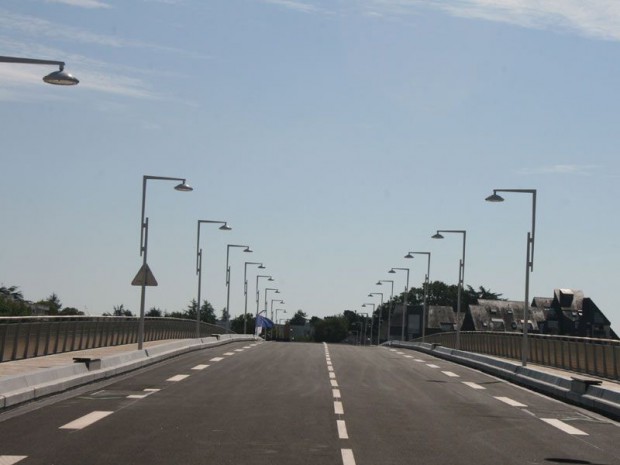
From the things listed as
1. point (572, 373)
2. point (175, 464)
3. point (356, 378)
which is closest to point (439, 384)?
point (356, 378)

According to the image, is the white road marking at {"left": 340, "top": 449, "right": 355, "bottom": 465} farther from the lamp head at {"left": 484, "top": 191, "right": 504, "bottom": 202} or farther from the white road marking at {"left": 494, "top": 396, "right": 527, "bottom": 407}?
the lamp head at {"left": 484, "top": 191, "right": 504, "bottom": 202}

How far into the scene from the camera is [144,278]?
34.7m

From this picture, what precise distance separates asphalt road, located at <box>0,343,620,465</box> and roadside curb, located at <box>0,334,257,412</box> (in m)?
0.35

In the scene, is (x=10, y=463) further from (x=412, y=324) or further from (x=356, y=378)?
(x=412, y=324)

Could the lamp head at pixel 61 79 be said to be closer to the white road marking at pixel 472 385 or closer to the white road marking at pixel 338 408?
the white road marking at pixel 338 408

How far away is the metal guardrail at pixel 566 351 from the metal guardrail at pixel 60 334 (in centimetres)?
1608

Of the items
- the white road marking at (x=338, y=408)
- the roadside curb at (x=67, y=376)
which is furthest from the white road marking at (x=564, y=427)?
the roadside curb at (x=67, y=376)

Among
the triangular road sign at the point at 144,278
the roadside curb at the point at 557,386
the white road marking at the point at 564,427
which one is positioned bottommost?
the white road marking at the point at 564,427

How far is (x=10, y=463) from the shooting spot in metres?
11.9

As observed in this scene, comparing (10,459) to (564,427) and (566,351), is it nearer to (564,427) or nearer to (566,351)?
(564,427)

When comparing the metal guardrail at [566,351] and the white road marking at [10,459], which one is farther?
the metal guardrail at [566,351]

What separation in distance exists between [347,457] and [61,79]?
937 centimetres

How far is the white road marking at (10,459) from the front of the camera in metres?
11.9

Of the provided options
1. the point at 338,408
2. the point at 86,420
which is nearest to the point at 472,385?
the point at 338,408
